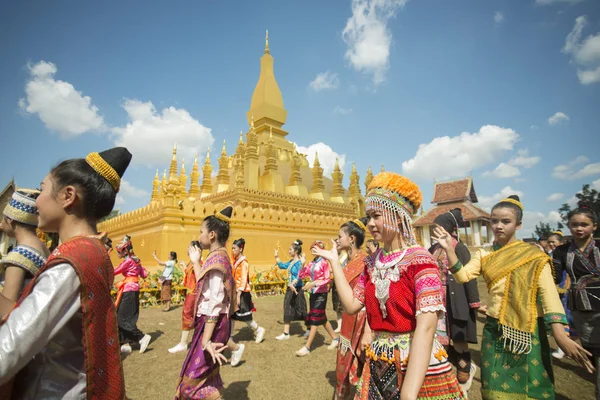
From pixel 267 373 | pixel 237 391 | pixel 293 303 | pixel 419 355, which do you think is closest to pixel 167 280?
pixel 293 303

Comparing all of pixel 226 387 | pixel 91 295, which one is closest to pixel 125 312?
pixel 226 387

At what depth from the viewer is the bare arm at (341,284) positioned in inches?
88.4

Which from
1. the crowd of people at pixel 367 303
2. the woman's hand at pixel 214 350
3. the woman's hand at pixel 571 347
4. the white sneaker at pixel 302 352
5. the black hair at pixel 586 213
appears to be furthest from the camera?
the white sneaker at pixel 302 352

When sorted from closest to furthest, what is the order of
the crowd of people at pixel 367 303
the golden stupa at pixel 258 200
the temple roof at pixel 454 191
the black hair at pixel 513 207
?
1. the crowd of people at pixel 367 303
2. the black hair at pixel 513 207
3. the golden stupa at pixel 258 200
4. the temple roof at pixel 454 191

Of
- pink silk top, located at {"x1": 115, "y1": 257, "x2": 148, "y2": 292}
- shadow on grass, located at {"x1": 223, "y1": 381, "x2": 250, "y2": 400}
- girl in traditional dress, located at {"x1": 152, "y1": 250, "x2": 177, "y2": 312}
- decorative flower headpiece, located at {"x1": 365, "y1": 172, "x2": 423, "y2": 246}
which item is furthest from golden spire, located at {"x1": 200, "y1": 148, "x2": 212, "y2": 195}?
decorative flower headpiece, located at {"x1": 365, "y1": 172, "x2": 423, "y2": 246}

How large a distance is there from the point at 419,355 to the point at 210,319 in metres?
1.98

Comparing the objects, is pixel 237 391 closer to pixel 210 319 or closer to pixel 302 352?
pixel 302 352

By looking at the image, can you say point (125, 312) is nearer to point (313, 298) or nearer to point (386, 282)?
point (313, 298)

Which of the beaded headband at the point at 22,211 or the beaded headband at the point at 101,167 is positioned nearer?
the beaded headband at the point at 101,167

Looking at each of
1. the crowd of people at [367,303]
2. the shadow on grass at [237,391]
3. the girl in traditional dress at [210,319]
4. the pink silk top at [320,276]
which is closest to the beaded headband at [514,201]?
the crowd of people at [367,303]

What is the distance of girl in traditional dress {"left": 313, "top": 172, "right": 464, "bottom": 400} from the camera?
1841mm

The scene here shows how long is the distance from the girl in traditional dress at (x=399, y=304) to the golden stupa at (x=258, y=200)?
964 cm

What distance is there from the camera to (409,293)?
202 centimetres

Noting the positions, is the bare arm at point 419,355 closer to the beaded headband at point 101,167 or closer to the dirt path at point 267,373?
the beaded headband at point 101,167
